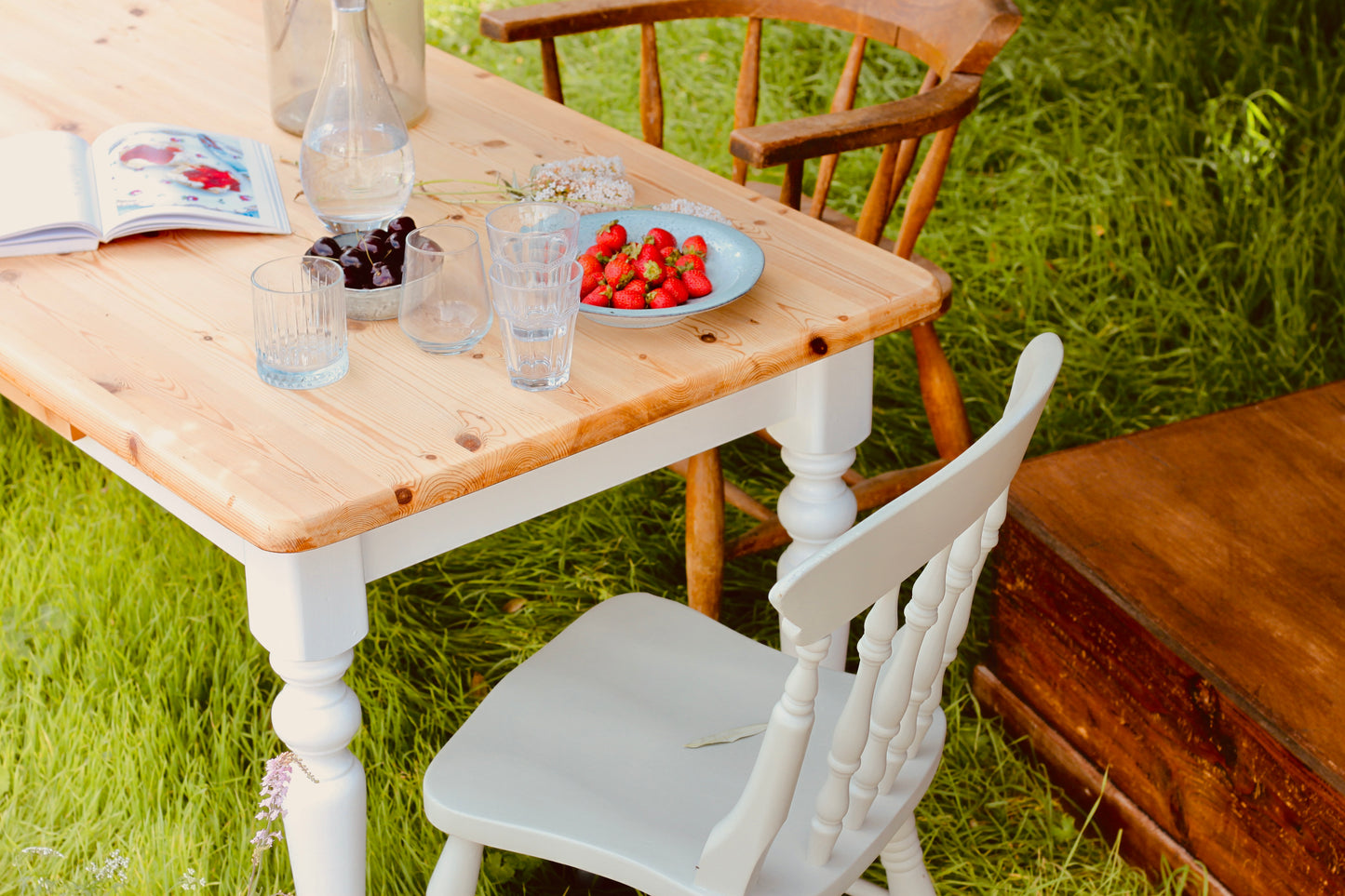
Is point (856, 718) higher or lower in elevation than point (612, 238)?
lower

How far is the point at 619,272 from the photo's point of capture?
1342 mm

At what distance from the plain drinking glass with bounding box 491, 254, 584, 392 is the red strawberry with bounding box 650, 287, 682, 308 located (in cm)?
10

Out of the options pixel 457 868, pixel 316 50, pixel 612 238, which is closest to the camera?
pixel 457 868

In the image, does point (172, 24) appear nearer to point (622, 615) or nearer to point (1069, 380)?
point (622, 615)

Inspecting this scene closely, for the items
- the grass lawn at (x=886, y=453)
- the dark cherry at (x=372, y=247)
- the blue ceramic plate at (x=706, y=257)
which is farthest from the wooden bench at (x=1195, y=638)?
the dark cherry at (x=372, y=247)

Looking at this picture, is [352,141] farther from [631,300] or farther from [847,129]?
[847,129]

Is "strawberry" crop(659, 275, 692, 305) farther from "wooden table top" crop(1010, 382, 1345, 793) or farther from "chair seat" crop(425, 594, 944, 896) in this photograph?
"wooden table top" crop(1010, 382, 1345, 793)

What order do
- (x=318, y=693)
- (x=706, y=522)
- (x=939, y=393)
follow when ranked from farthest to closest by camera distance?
(x=939, y=393) < (x=706, y=522) < (x=318, y=693)

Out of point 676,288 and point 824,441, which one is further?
point 824,441

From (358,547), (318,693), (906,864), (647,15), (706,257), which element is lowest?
(906,864)

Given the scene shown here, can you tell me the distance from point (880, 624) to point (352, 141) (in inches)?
32.2

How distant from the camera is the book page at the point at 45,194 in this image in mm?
1444

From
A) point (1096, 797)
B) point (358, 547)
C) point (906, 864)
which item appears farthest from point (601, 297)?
point (1096, 797)

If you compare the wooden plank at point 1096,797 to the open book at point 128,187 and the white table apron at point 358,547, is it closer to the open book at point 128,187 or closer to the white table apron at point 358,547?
the white table apron at point 358,547
